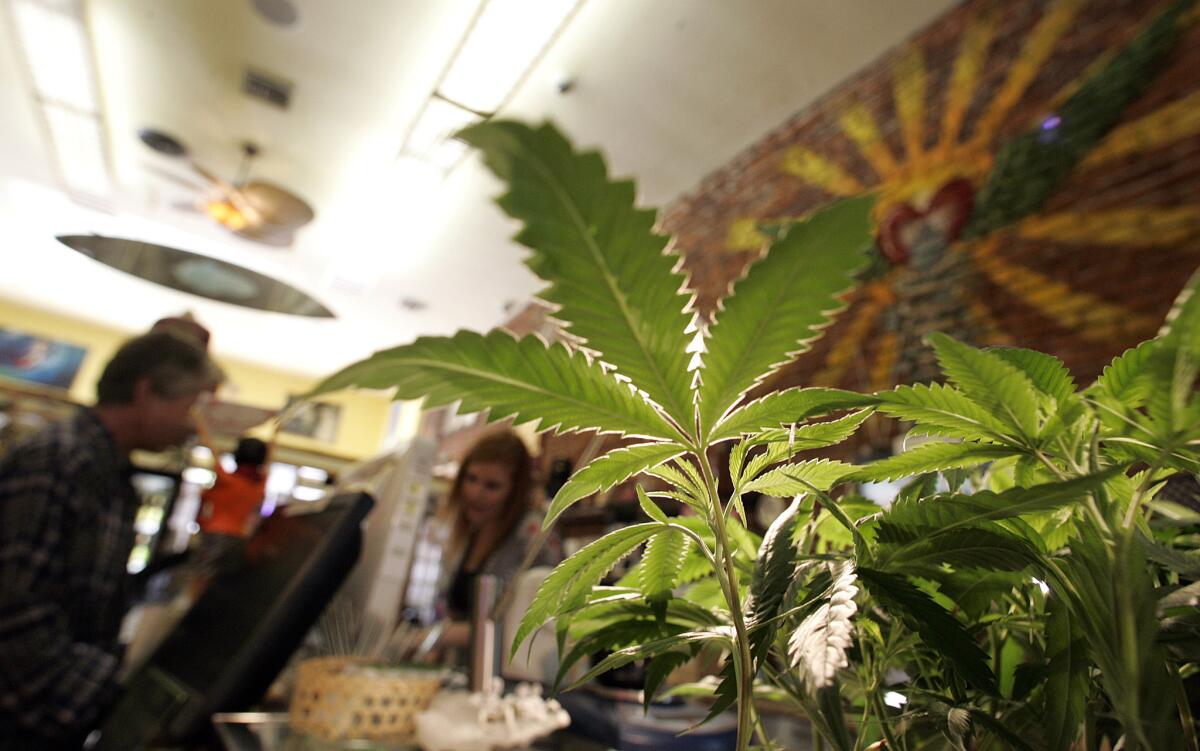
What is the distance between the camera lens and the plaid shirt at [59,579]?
121cm

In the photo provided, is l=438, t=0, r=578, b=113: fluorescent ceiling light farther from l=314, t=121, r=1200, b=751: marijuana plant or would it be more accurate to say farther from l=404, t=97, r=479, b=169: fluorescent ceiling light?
l=314, t=121, r=1200, b=751: marijuana plant

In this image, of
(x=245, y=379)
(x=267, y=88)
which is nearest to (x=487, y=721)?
(x=267, y=88)

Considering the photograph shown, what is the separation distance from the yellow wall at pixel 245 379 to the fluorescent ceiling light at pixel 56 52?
397 centimetres

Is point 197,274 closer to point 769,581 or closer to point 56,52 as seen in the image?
point 769,581

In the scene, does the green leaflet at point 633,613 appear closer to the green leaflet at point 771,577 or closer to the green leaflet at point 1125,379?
the green leaflet at point 771,577

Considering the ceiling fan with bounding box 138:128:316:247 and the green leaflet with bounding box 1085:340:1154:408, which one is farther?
the ceiling fan with bounding box 138:128:316:247

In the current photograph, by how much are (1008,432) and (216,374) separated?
6.53 feet

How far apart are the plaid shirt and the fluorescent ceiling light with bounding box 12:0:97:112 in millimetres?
3492

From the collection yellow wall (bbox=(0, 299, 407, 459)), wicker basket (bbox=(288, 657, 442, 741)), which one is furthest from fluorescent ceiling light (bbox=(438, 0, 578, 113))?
yellow wall (bbox=(0, 299, 407, 459))

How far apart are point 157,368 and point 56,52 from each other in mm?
3686

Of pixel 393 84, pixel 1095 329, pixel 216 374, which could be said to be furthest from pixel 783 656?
pixel 393 84

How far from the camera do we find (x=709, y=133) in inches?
152

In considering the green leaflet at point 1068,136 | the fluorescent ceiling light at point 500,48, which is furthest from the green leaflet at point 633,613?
the fluorescent ceiling light at point 500,48

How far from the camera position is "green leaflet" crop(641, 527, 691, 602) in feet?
1.08
